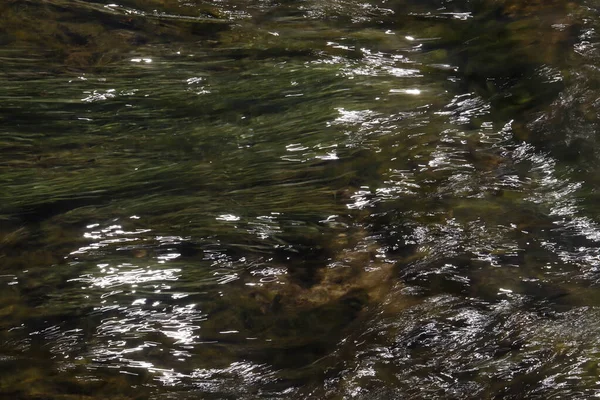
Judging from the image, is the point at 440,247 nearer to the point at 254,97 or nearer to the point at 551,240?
the point at 551,240

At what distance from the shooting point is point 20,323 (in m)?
2.36

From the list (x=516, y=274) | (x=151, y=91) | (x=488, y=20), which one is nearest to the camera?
(x=516, y=274)

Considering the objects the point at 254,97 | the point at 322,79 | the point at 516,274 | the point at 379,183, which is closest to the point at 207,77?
the point at 254,97

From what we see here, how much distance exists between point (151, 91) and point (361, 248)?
4.12 ft

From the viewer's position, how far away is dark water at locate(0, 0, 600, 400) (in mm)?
2287

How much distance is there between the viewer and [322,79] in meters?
3.20

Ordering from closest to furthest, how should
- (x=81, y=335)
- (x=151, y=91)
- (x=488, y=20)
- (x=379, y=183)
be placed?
(x=81, y=335) < (x=379, y=183) < (x=151, y=91) < (x=488, y=20)

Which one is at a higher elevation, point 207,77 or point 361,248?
point 207,77

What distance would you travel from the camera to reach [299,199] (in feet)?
9.00

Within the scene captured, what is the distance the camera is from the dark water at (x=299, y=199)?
229 centimetres

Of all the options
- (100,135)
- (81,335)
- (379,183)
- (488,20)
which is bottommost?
(81,335)

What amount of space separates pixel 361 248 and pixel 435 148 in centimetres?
62

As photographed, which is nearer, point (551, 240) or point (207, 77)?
point (551, 240)

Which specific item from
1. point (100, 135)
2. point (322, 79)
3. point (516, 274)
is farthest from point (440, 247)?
point (100, 135)
